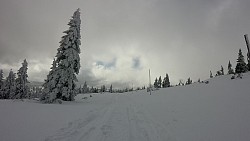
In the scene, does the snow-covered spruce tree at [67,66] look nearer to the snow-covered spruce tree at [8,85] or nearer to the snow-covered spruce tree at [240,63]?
the snow-covered spruce tree at [8,85]

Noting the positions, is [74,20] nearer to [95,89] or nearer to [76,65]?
[76,65]

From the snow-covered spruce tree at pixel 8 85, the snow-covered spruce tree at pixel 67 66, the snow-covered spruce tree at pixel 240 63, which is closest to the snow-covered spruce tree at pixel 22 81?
the snow-covered spruce tree at pixel 8 85

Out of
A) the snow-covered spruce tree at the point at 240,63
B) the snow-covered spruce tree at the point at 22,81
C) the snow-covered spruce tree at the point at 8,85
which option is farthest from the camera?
the snow-covered spruce tree at the point at 8,85

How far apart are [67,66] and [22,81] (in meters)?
32.1

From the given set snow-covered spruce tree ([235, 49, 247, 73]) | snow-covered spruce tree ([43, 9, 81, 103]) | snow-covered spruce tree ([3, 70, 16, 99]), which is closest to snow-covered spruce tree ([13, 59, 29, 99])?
snow-covered spruce tree ([3, 70, 16, 99])

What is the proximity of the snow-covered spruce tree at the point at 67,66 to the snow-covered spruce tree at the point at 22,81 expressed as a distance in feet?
96.1

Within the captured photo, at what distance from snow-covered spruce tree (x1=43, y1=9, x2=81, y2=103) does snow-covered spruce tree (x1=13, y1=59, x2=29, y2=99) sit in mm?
29294

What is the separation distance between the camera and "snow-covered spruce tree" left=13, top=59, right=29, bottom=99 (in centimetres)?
4428

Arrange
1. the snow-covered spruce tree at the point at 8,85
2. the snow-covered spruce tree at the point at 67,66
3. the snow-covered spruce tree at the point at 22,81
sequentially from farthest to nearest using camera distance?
the snow-covered spruce tree at the point at 8,85 → the snow-covered spruce tree at the point at 22,81 → the snow-covered spruce tree at the point at 67,66

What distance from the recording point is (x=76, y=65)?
22984 mm

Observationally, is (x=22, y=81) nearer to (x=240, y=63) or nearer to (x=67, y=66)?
(x=67, y=66)

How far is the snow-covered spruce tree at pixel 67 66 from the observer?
66.4 ft

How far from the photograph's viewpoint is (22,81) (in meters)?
44.8

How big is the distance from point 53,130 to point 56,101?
517 inches
